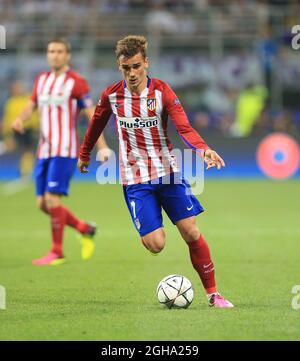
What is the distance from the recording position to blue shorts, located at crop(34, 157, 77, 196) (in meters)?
10.3

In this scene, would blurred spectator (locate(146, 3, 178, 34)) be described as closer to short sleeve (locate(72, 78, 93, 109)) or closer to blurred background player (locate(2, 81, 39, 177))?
blurred background player (locate(2, 81, 39, 177))

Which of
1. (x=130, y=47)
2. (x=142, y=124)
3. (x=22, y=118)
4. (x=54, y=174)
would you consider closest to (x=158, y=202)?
(x=142, y=124)

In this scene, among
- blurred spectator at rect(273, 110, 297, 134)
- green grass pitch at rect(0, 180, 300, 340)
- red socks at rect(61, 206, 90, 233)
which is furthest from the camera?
blurred spectator at rect(273, 110, 297, 134)

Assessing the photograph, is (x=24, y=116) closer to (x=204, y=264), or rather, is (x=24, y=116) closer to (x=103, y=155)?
(x=103, y=155)

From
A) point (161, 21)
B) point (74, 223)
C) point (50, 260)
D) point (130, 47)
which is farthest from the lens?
point (161, 21)

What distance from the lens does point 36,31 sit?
76.6 feet

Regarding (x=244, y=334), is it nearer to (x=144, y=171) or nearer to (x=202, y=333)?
(x=202, y=333)

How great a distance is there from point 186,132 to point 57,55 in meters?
3.62

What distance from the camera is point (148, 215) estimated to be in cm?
716

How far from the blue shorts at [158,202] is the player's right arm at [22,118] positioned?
299 centimetres

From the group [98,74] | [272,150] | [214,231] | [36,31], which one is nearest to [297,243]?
[214,231]

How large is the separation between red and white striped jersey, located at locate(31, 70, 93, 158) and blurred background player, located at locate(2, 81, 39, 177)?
10.7 meters

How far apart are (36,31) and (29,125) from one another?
285 centimetres

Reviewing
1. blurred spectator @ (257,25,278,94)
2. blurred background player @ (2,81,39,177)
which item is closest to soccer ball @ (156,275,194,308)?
blurred background player @ (2,81,39,177)
